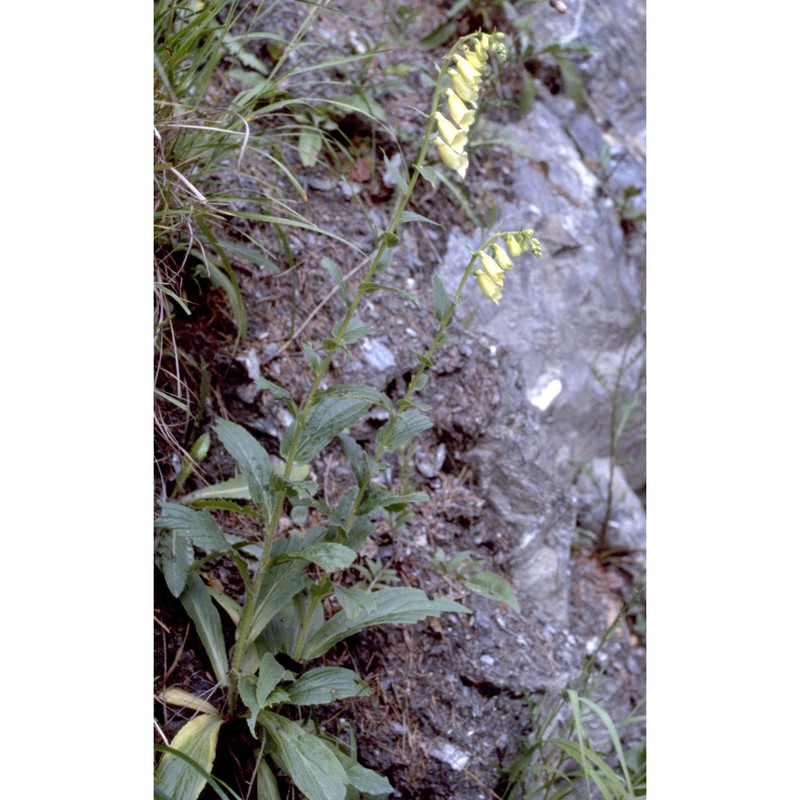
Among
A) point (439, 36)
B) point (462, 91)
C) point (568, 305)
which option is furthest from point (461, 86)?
point (439, 36)

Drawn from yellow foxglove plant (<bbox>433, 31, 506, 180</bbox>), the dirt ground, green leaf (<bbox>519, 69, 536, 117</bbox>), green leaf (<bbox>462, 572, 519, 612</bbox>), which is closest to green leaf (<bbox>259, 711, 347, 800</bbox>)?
the dirt ground

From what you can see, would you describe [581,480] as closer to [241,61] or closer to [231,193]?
[231,193]

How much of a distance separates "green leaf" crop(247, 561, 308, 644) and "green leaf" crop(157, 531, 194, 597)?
15cm

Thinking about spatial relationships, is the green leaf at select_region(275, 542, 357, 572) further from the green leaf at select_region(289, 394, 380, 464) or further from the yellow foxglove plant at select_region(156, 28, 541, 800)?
the green leaf at select_region(289, 394, 380, 464)

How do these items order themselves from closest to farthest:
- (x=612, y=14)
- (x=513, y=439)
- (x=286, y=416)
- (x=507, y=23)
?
(x=286, y=416), (x=513, y=439), (x=507, y=23), (x=612, y=14)

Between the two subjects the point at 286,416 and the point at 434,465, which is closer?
the point at 286,416

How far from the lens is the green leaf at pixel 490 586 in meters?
1.89

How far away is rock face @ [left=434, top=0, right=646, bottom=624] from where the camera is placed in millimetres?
2311

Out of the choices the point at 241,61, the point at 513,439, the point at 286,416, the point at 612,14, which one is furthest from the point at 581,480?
the point at 612,14

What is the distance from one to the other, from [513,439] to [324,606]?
2.86 feet

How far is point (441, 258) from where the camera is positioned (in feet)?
8.07

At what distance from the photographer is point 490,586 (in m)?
1.91
